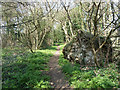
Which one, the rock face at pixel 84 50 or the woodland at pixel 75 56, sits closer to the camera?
the woodland at pixel 75 56

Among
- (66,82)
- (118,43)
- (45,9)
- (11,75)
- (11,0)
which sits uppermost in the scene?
(45,9)

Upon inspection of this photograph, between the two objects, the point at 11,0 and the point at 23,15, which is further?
the point at 23,15

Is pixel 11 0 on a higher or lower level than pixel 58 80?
higher

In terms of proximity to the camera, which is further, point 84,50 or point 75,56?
point 75,56

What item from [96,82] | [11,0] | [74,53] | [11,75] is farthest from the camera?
[74,53]

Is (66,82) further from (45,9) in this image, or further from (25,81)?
(45,9)

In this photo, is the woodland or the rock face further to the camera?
the rock face

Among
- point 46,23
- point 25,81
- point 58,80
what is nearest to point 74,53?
point 58,80

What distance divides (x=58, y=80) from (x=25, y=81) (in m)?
1.57

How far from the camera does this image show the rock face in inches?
238

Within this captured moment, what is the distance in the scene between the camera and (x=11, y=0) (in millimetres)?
5145

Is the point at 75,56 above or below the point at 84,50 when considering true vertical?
below

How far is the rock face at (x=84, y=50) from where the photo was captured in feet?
19.8

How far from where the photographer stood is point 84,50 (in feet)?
20.7
